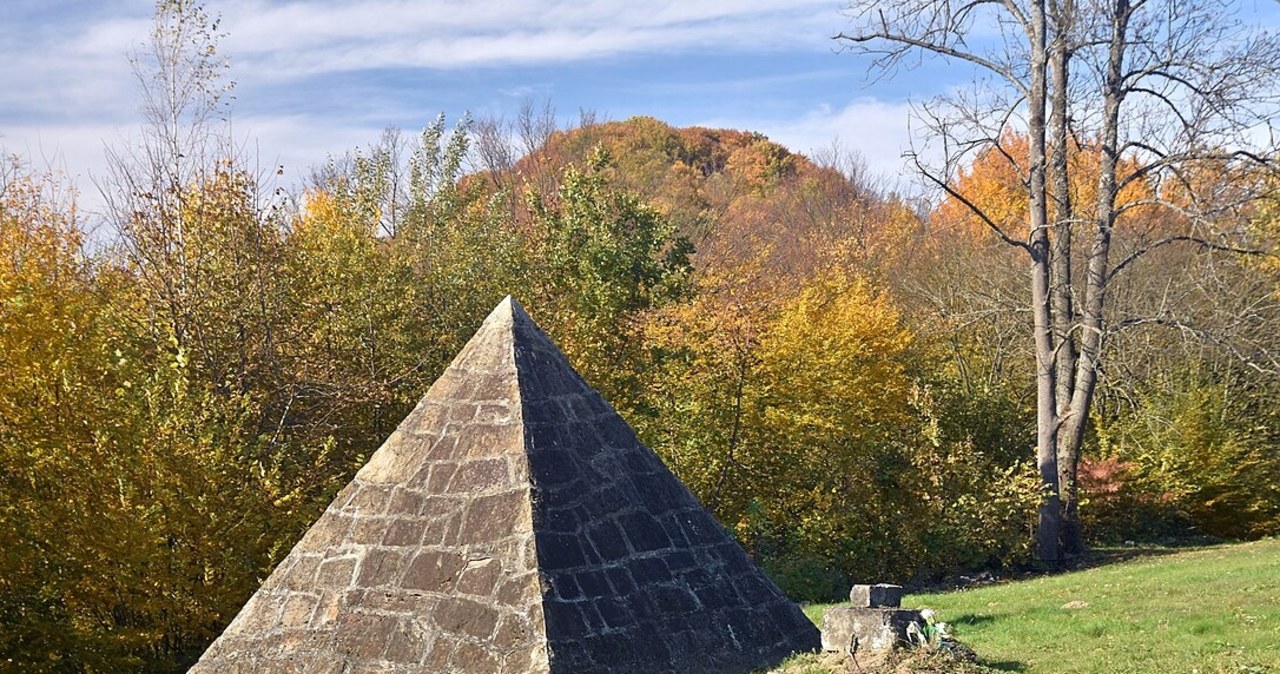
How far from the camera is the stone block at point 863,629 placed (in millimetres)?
7027

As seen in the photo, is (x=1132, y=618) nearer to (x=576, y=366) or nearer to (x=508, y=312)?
(x=508, y=312)

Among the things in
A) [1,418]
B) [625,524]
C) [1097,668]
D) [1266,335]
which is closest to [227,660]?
[625,524]

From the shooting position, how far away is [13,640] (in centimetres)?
1104

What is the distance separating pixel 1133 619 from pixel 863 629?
17.6 ft

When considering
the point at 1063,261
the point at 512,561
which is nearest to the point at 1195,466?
the point at 1063,261

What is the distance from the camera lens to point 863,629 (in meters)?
7.07

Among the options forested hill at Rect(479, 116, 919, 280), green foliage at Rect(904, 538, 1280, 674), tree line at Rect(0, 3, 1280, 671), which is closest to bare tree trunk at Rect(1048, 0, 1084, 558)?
tree line at Rect(0, 3, 1280, 671)

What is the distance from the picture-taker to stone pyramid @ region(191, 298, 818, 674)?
5789mm

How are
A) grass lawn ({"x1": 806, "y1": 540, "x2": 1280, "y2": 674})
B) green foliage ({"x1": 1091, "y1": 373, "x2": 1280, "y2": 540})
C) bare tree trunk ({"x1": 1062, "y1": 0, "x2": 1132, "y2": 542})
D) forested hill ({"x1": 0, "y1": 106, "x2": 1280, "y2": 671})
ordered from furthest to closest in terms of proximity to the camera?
green foliage ({"x1": 1091, "y1": 373, "x2": 1280, "y2": 540}) < bare tree trunk ({"x1": 1062, "y1": 0, "x2": 1132, "y2": 542}) < forested hill ({"x1": 0, "y1": 106, "x2": 1280, "y2": 671}) < grass lawn ({"x1": 806, "y1": 540, "x2": 1280, "y2": 674})

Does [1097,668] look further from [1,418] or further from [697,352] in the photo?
[697,352]

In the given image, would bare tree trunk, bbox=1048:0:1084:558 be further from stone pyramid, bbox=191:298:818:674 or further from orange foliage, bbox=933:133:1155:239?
stone pyramid, bbox=191:298:818:674

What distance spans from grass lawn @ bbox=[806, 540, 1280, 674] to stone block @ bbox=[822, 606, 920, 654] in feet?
3.61

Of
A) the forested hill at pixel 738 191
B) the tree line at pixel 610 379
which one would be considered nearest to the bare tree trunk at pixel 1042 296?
the tree line at pixel 610 379

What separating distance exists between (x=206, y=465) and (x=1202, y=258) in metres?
21.0
